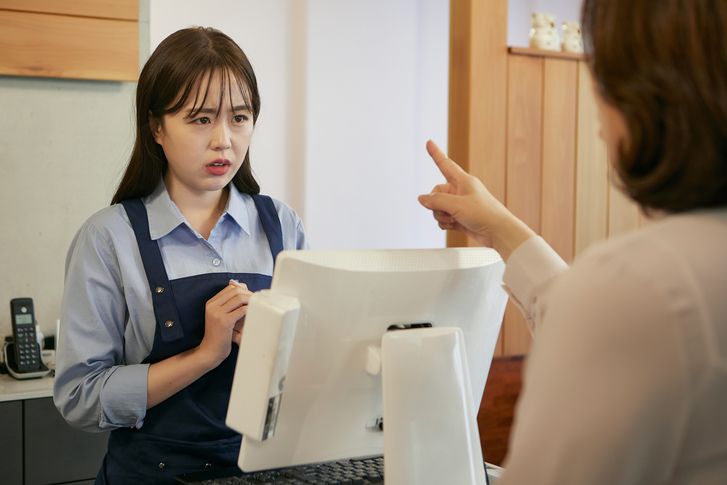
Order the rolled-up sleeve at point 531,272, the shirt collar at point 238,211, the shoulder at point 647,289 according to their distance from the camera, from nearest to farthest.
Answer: the shoulder at point 647,289 → the rolled-up sleeve at point 531,272 → the shirt collar at point 238,211

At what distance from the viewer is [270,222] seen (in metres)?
1.85

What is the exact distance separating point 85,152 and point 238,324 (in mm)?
1614

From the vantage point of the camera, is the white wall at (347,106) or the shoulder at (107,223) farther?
the white wall at (347,106)

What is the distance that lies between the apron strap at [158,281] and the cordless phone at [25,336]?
125 centimetres

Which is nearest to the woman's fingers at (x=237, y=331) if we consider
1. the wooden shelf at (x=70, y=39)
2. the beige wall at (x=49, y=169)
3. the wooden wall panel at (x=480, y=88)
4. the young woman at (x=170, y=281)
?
the young woman at (x=170, y=281)

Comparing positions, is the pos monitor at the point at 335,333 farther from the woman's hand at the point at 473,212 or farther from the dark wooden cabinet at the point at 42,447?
the dark wooden cabinet at the point at 42,447

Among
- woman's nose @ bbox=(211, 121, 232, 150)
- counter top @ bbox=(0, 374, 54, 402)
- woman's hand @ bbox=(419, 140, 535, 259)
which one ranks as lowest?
counter top @ bbox=(0, 374, 54, 402)

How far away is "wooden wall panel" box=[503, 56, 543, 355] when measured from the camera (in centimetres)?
377

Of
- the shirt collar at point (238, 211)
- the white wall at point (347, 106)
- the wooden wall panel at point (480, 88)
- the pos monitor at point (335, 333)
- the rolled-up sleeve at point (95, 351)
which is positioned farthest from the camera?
the white wall at point (347, 106)

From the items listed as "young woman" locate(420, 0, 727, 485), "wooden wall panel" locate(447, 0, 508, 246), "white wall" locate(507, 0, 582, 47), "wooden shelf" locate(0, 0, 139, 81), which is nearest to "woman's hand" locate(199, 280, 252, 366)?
"young woman" locate(420, 0, 727, 485)

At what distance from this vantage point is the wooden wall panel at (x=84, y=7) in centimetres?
289

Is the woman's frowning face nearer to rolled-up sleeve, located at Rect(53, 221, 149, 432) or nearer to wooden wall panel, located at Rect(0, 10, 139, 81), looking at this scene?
rolled-up sleeve, located at Rect(53, 221, 149, 432)

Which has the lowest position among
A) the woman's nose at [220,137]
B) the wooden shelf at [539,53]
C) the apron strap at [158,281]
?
the apron strap at [158,281]

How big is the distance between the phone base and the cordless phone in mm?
11
